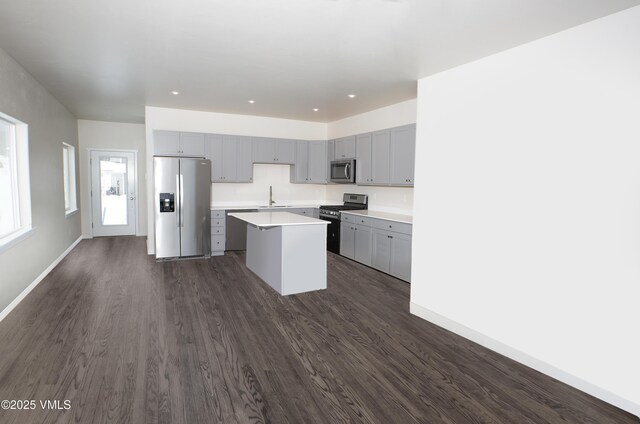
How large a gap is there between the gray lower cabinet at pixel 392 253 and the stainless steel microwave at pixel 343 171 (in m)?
1.26

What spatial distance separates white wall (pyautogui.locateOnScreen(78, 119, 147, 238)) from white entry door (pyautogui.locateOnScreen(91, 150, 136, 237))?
111 millimetres

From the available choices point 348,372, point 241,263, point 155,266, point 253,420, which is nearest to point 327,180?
point 241,263

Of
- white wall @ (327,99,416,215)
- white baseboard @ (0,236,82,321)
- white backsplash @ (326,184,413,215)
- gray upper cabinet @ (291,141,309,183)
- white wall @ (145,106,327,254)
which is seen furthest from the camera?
gray upper cabinet @ (291,141,309,183)

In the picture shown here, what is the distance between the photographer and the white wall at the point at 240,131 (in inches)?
245

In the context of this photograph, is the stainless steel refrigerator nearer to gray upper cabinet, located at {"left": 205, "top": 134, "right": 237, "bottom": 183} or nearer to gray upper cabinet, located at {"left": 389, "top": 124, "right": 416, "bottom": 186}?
gray upper cabinet, located at {"left": 205, "top": 134, "right": 237, "bottom": 183}

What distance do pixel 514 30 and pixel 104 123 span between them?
26.7 feet

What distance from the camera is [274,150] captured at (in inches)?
275

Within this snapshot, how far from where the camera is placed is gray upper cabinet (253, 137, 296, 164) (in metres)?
6.84

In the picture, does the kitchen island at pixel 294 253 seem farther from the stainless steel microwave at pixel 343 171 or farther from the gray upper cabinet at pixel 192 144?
the gray upper cabinet at pixel 192 144

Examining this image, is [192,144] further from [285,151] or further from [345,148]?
[345,148]

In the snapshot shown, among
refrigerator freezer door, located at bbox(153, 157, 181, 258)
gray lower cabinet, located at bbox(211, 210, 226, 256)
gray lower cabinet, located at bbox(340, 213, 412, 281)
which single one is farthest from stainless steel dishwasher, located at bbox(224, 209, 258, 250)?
gray lower cabinet, located at bbox(340, 213, 412, 281)

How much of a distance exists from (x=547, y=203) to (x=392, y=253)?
252 cm

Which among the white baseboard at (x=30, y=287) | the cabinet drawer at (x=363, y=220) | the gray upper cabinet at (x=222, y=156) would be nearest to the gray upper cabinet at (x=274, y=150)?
the gray upper cabinet at (x=222, y=156)
